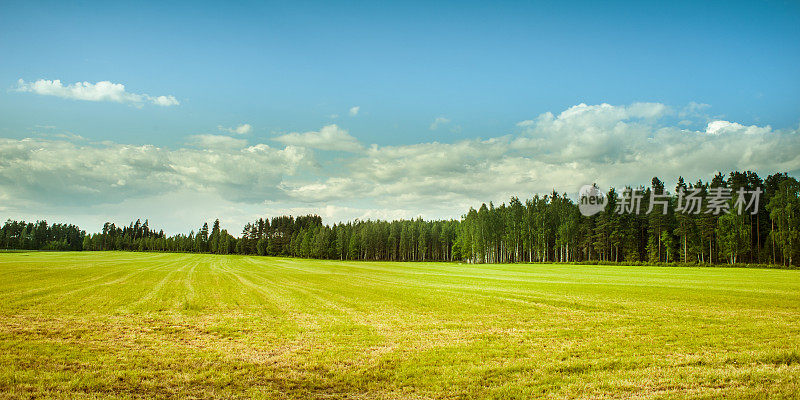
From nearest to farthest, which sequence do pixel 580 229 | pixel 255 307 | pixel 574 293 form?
1. pixel 255 307
2. pixel 574 293
3. pixel 580 229

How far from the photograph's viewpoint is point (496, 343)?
12258 millimetres

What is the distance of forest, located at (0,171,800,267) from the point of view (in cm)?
7375

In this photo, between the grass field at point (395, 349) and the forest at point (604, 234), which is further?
the forest at point (604, 234)

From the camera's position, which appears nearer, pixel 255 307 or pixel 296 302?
pixel 255 307

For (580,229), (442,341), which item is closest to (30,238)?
(580,229)

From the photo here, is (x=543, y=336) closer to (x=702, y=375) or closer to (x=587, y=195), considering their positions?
(x=702, y=375)

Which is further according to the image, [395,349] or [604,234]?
[604,234]

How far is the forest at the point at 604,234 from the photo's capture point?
73750 millimetres

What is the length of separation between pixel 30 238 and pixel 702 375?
839 feet

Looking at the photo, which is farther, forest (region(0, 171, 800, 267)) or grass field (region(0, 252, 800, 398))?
forest (region(0, 171, 800, 267))

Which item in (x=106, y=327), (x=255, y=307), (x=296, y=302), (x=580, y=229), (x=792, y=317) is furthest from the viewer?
(x=580, y=229)

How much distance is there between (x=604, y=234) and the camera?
9288 cm

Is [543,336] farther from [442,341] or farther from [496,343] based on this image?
[442,341]

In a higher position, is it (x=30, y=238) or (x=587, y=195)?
(x=587, y=195)
